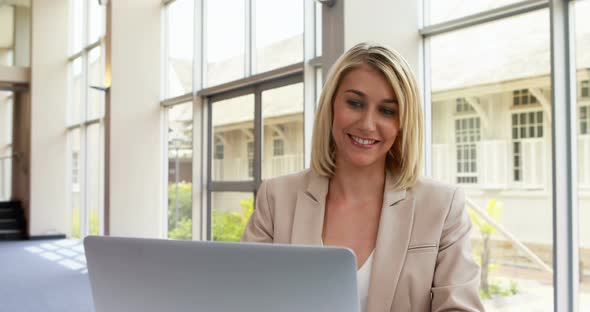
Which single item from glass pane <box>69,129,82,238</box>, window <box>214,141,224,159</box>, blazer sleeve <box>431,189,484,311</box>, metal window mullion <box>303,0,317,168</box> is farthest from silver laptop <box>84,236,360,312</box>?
glass pane <box>69,129,82,238</box>

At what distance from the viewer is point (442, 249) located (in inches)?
47.4

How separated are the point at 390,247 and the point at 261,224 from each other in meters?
0.33

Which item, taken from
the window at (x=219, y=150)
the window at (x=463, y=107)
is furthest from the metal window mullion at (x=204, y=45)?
the window at (x=463, y=107)

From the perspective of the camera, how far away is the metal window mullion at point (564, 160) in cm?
323

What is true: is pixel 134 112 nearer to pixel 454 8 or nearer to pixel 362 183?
pixel 454 8

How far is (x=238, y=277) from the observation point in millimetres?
729

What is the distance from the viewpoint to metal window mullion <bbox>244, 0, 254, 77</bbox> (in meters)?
6.38

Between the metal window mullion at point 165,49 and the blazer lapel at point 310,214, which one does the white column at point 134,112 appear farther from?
the blazer lapel at point 310,214

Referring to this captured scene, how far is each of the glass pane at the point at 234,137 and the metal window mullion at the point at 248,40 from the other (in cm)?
30

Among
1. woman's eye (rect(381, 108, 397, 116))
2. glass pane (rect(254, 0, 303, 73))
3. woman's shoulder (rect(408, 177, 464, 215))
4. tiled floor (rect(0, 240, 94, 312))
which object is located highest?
glass pane (rect(254, 0, 303, 73))

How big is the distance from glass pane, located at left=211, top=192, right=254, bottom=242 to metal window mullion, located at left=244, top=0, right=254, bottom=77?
1.40 m

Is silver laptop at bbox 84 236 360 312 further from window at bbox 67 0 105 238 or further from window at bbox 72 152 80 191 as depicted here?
window at bbox 72 152 80 191

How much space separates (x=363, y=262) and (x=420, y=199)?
0.19 m

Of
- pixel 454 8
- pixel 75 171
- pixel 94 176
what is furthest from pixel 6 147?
pixel 454 8
